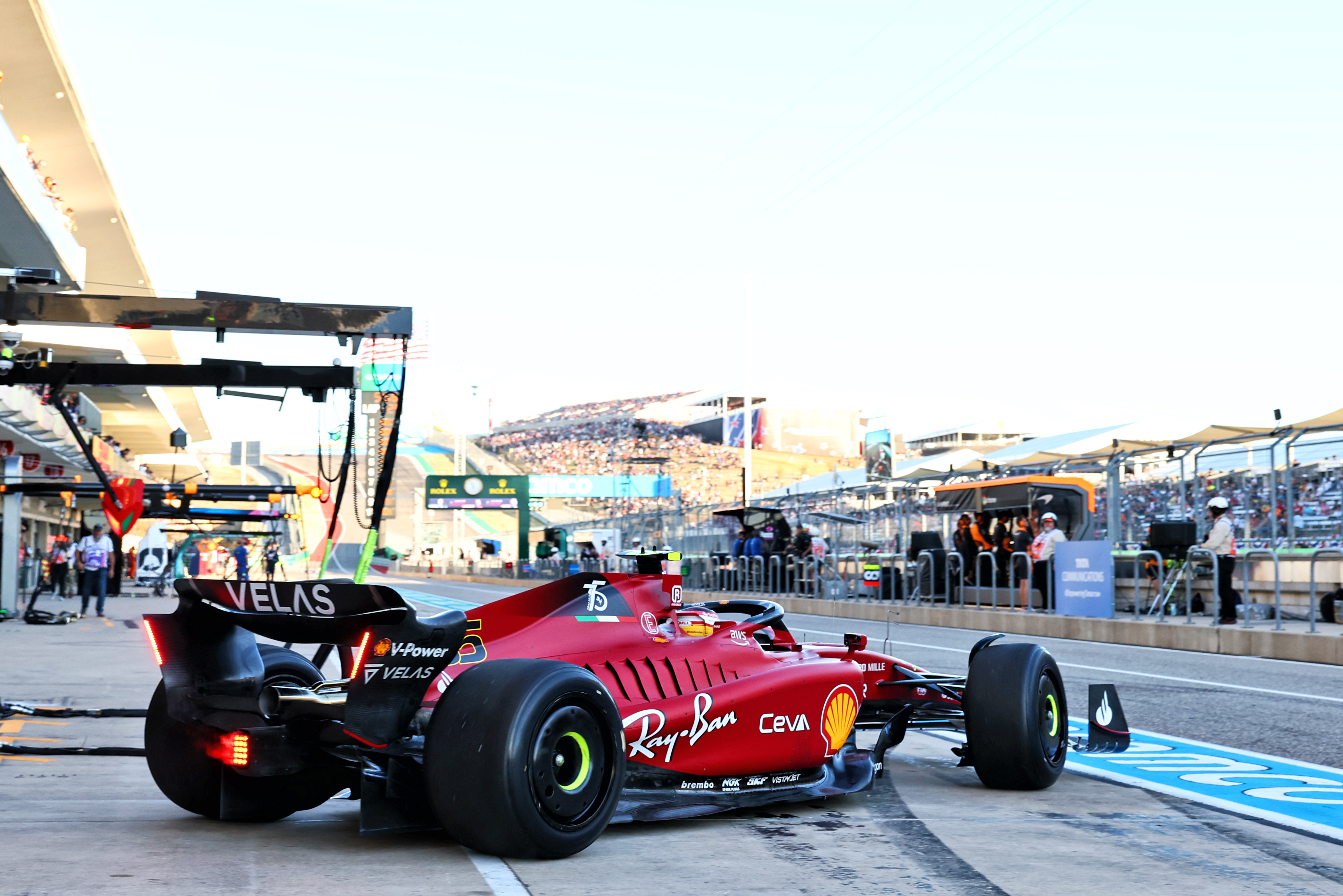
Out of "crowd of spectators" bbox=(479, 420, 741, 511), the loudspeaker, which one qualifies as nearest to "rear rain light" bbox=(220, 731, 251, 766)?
the loudspeaker

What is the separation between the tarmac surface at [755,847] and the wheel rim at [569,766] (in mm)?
179

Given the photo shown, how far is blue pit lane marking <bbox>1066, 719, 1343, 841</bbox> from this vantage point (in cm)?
601

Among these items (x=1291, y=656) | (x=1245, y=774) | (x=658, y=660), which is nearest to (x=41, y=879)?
(x=658, y=660)

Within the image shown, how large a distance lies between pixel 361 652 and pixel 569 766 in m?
0.85

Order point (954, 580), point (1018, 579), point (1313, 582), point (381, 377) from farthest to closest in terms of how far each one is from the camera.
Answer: point (954, 580) < point (1018, 579) < point (1313, 582) < point (381, 377)

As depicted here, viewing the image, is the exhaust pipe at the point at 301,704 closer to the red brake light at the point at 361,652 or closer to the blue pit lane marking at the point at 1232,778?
the red brake light at the point at 361,652

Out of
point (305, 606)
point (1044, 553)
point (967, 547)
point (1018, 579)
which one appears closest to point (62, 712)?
point (305, 606)

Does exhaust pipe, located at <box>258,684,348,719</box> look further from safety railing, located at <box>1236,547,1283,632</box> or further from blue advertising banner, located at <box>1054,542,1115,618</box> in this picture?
blue advertising banner, located at <box>1054,542,1115,618</box>

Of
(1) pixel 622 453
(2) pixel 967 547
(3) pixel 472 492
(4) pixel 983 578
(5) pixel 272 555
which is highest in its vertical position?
(1) pixel 622 453

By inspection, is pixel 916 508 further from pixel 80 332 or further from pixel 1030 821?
pixel 1030 821

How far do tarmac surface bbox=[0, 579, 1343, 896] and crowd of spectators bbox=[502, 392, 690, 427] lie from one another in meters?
127

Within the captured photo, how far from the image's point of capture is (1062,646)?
677 inches

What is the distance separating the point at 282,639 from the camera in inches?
206

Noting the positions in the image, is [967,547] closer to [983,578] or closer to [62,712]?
[983,578]
